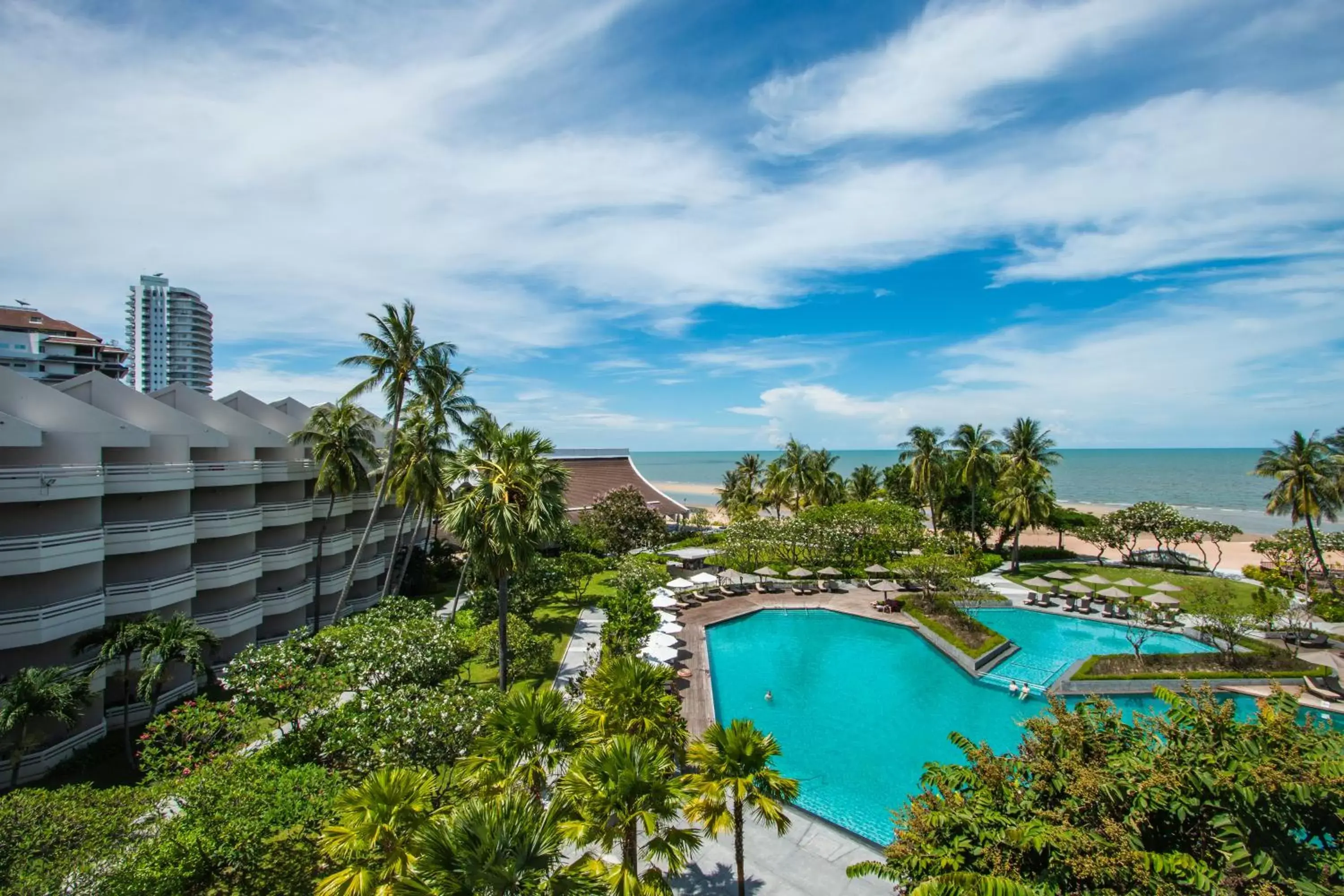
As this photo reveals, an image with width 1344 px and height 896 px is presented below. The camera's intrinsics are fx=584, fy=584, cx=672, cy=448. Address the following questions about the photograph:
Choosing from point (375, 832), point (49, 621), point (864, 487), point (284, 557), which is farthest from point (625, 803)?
point (864, 487)

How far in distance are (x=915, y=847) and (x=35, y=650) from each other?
81.0ft

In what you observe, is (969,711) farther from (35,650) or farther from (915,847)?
(35,650)

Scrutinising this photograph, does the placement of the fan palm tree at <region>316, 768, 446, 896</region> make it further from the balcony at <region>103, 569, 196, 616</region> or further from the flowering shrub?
the balcony at <region>103, 569, 196, 616</region>

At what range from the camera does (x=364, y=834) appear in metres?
8.73

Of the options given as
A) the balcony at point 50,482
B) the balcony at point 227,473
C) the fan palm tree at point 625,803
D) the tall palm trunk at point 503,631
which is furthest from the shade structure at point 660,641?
the balcony at point 50,482

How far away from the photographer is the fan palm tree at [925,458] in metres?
48.6

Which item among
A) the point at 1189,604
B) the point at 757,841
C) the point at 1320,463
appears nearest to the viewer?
the point at 757,841

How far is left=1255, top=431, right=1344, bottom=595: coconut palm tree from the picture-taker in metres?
34.5

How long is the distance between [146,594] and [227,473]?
5.47m

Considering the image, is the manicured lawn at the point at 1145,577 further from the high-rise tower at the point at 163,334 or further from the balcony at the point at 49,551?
the high-rise tower at the point at 163,334

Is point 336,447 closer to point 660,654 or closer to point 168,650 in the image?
point 168,650

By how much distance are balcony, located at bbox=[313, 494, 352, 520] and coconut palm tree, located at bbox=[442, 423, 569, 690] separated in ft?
43.5

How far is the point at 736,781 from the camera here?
10305mm

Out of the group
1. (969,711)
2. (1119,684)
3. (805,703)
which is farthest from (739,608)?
(1119,684)
